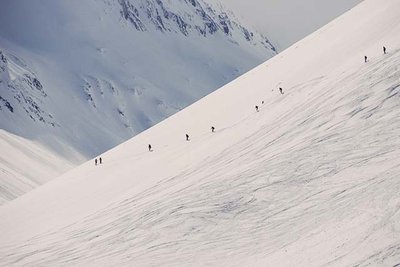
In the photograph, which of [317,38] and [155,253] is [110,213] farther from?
[317,38]

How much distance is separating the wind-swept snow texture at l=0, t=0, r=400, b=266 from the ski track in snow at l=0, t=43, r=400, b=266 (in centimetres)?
9

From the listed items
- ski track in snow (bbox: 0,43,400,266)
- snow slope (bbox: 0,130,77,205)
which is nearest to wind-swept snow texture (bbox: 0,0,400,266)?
ski track in snow (bbox: 0,43,400,266)

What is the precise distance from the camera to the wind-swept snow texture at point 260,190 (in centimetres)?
3056

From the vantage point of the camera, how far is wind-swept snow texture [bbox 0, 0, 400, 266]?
3056cm

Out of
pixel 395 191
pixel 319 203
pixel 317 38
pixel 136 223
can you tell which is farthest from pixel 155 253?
pixel 317 38

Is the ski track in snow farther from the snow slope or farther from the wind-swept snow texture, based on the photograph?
the snow slope

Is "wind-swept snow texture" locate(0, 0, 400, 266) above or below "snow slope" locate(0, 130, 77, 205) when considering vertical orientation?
below

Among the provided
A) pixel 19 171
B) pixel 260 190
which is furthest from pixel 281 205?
pixel 19 171

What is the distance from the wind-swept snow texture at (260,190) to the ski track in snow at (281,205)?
0.09 meters

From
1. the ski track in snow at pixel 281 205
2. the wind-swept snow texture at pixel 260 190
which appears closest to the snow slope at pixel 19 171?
the wind-swept snow texture at pixel 260 190

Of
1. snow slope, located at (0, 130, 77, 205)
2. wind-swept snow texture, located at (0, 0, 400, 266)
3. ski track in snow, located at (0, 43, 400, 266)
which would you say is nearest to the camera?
ski track in snow, located at (0, 43, 400, 266)

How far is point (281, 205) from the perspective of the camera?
115ft

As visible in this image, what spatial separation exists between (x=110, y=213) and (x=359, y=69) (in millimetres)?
20675

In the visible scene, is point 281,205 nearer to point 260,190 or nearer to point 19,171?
point 260,190
